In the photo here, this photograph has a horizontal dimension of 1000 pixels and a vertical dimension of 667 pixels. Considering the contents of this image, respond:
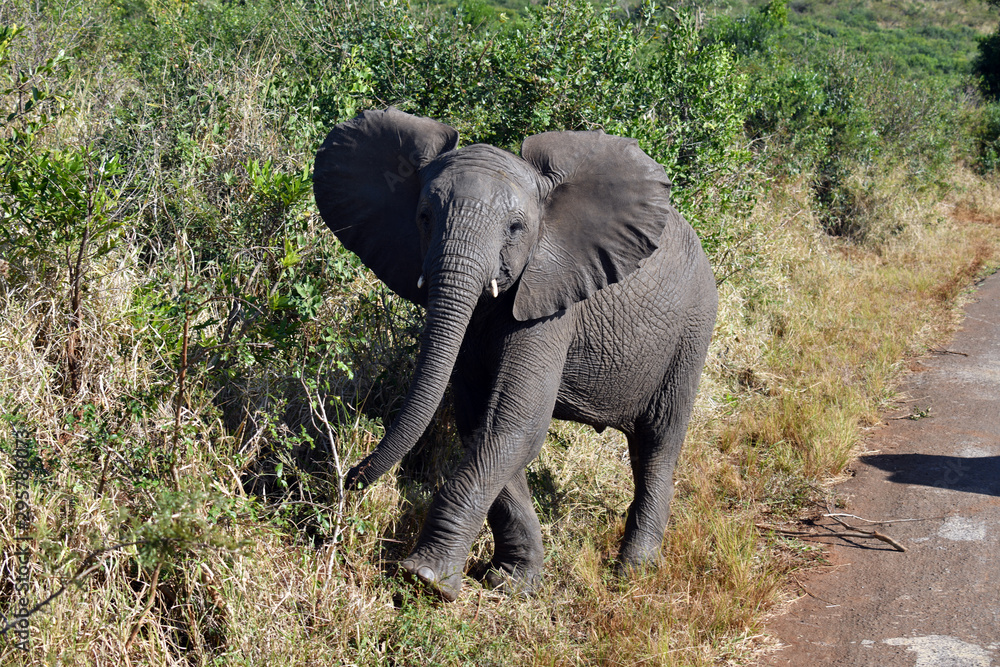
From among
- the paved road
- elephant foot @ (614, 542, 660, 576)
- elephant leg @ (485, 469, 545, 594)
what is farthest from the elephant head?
the paved road

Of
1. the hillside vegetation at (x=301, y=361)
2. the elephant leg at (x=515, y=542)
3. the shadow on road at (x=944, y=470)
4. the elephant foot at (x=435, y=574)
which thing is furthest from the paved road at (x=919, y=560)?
the elephant foot at (x=435, y=574)

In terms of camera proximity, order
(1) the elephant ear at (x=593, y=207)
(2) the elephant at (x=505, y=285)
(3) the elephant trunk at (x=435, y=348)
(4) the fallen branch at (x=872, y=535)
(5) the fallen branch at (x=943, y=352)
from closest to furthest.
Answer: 1. (3) the elephant trunk at (x=435, y=348)
2. (2) the elephant at (x=505, y=285)
3. (1) the elephant ear at (x=593, y=207)
4. (4) the fallen branch at (x=872, y=535)
5. (5) the fallen branch at (x=943, y=352)

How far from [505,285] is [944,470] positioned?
12.7 feet

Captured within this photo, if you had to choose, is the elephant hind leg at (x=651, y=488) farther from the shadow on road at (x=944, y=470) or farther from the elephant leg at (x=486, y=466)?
the shadow on road at (x=944, y=470)

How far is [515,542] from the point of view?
4.44 metres

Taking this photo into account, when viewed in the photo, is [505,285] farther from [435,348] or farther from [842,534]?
[842,534]

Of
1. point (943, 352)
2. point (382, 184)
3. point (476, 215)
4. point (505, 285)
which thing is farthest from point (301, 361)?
point (943, 352)

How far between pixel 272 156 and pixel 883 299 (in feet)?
21.5

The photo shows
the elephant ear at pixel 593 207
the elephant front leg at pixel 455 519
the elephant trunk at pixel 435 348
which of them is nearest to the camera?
the elephant trunk at pixel 435 348

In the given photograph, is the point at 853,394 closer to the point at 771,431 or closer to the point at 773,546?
the point at 771,431

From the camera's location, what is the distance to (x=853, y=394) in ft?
22.6

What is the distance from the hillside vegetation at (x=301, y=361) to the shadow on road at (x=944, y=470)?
31 centimetres

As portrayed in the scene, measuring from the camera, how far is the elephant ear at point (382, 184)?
409 centimetres

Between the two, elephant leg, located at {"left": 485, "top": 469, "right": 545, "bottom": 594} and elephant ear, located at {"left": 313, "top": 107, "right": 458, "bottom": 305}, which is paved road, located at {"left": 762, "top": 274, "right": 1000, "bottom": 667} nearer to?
elephant leg, located at {"left": 485, "top": 469, "right": 545, "bottom": 594}
